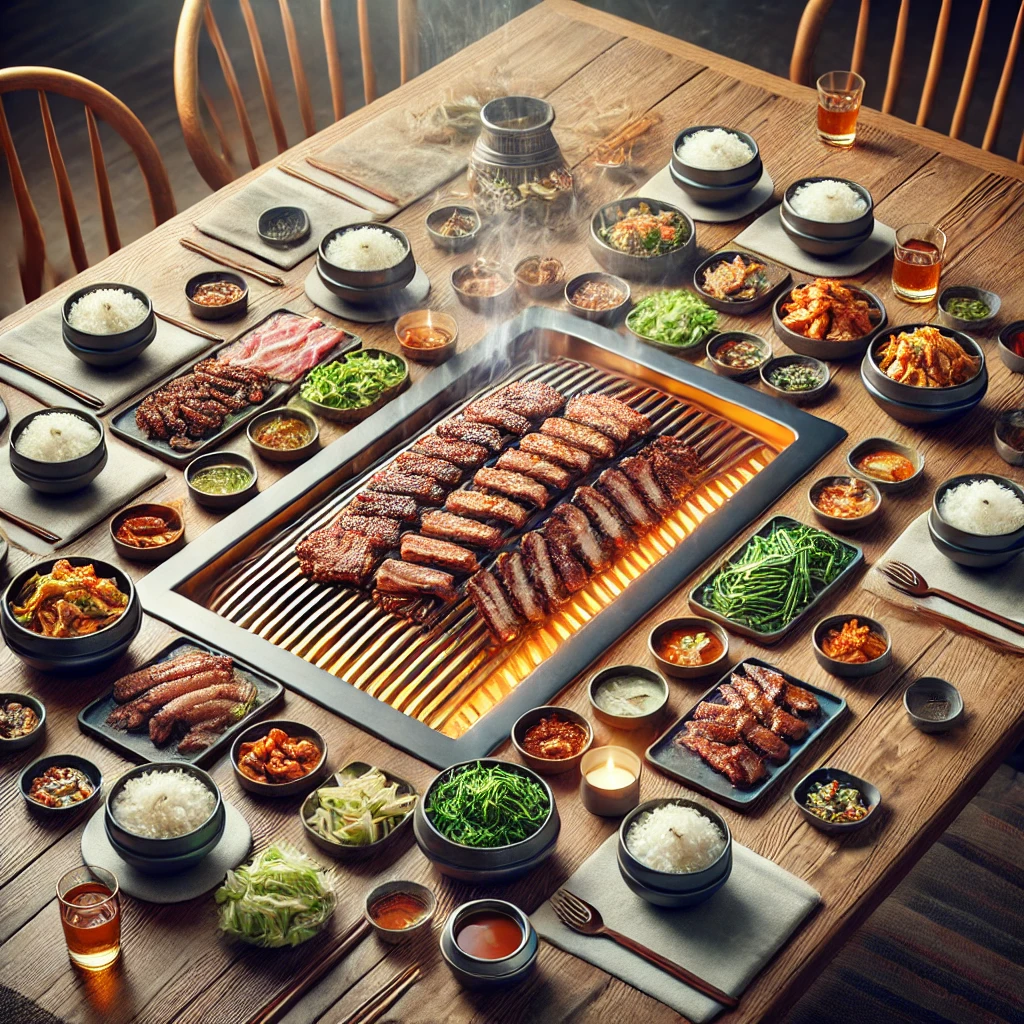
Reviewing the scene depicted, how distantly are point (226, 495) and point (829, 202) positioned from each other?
2.37 m

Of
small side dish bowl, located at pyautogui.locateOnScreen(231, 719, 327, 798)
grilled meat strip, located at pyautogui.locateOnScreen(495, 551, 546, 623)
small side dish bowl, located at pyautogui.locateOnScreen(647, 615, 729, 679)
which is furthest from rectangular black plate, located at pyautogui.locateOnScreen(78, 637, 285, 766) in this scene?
small side dish bowl, located at pyautogui.locateOnScreen(647, 615, 729, 679)

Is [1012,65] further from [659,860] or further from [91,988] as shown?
[91,988]

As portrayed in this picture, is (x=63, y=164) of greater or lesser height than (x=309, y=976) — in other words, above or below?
above

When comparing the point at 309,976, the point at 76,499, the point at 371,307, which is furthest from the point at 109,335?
the point at 309,976

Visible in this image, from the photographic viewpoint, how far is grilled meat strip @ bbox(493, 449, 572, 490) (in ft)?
14.1

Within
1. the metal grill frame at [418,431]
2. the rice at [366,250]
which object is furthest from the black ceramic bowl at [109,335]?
the metal grill frame at [418,431]

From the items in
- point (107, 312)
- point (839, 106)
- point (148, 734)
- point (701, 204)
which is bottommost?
point (148, 734)

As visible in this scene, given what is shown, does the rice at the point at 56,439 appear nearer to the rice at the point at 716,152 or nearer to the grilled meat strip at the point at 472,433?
the grilled meat strip at the point at 472,433

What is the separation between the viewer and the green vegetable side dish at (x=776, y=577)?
149 inches

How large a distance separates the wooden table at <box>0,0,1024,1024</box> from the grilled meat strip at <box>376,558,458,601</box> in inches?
19.4

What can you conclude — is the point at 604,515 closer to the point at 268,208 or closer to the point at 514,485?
the point at 514,485

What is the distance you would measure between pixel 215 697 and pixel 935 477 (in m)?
2.25

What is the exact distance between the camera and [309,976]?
2.98 m

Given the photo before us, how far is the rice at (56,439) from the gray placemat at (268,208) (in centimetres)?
113
